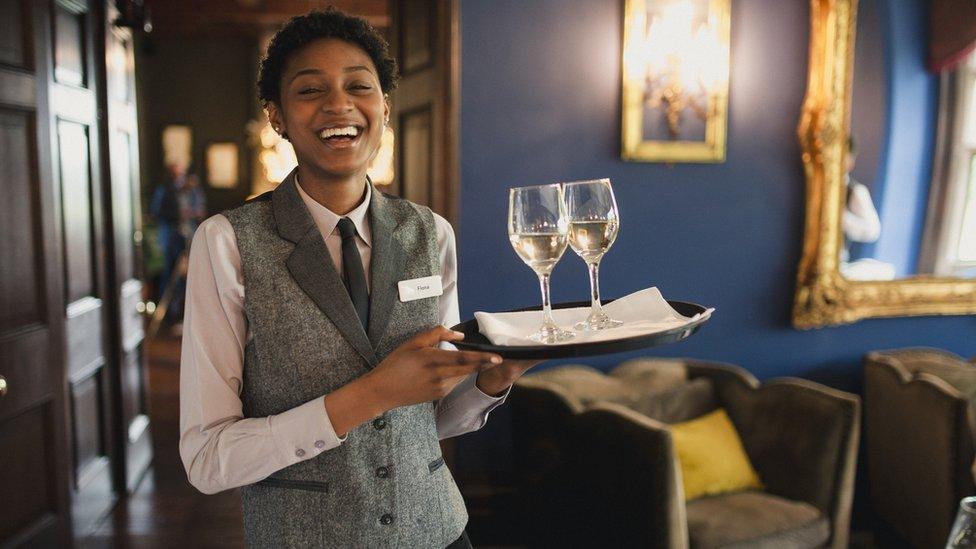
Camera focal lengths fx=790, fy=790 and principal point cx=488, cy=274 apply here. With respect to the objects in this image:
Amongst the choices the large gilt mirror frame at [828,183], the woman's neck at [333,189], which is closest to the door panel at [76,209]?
the woman's neck at [333,189]

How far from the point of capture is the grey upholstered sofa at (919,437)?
2.94m

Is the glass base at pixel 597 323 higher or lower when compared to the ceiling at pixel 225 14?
lower

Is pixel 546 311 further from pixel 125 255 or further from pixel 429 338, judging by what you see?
pixel 125 255

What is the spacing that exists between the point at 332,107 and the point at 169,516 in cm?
308

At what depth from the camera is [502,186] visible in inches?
125

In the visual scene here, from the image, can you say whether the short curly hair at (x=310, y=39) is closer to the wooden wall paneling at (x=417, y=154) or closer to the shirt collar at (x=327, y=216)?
the shirt collar at (x=327, y=216)

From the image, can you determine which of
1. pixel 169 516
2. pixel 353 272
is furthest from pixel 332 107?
pixel 169 516

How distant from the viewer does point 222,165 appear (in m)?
11.0

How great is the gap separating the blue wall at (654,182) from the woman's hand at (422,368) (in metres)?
2.16

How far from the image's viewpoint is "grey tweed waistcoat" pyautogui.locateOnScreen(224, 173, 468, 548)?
3.76 feet

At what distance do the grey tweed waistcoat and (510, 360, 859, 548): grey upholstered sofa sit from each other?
1442mm

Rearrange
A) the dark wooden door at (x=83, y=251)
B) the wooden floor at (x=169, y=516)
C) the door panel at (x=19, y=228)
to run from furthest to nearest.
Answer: the wooden floor at (x=169, y=516), the dark wooden door at (x=83, y=251), the door panel at (x=19, y=228)

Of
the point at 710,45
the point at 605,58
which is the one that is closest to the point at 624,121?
the point at 605,58

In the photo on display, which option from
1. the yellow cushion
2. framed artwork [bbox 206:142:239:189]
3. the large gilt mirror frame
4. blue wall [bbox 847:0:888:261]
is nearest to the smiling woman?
the yellow cushion
